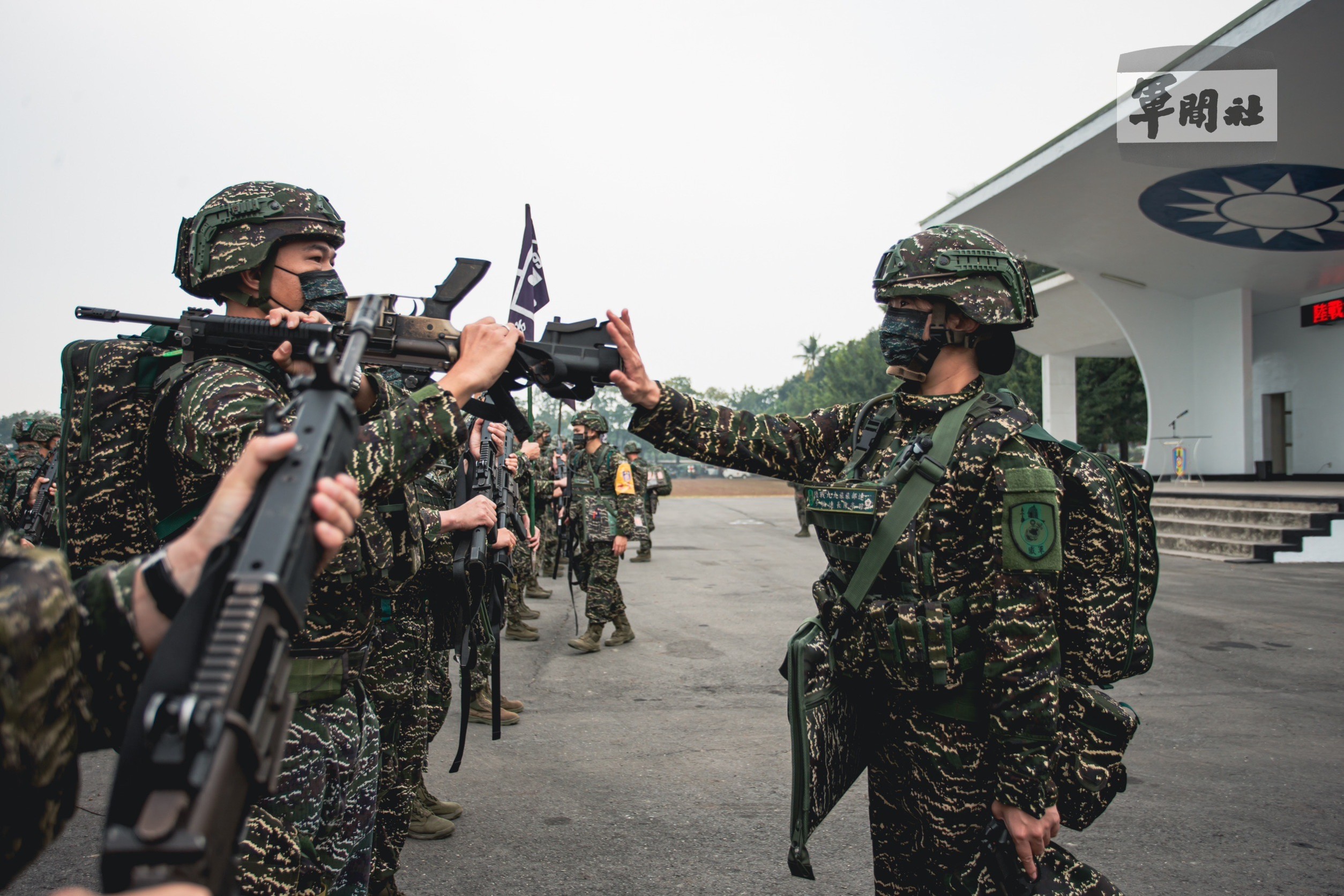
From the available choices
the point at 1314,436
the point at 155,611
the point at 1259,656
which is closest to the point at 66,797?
the point at 155,611

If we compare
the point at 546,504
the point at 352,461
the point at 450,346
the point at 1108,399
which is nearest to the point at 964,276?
the point at 450,346

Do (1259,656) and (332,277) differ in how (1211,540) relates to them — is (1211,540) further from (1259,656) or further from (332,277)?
(332,277)

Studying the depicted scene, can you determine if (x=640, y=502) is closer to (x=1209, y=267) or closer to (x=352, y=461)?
(x=352, y=461)

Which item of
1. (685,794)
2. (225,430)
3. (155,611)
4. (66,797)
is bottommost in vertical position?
(685,794)

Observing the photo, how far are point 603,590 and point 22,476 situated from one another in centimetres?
775

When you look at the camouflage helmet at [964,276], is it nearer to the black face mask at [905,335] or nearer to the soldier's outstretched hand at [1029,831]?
the black face mask at [905,335]

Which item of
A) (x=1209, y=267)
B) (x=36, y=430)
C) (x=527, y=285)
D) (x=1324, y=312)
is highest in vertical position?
(x=1209, y=267)

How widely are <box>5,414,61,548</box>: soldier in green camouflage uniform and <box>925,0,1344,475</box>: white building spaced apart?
1767 centimetres

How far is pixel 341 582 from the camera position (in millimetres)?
2377

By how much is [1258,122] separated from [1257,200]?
2889 mm

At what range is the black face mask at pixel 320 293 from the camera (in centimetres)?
257

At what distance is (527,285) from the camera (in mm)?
7055

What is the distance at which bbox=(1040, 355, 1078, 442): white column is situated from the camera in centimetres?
2750

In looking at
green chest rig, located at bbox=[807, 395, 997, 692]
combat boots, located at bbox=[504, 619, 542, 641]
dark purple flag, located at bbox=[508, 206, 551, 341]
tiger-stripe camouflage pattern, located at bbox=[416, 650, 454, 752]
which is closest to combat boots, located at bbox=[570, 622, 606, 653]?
combat boots, located at bbox=[504, 619, 542, 641]
